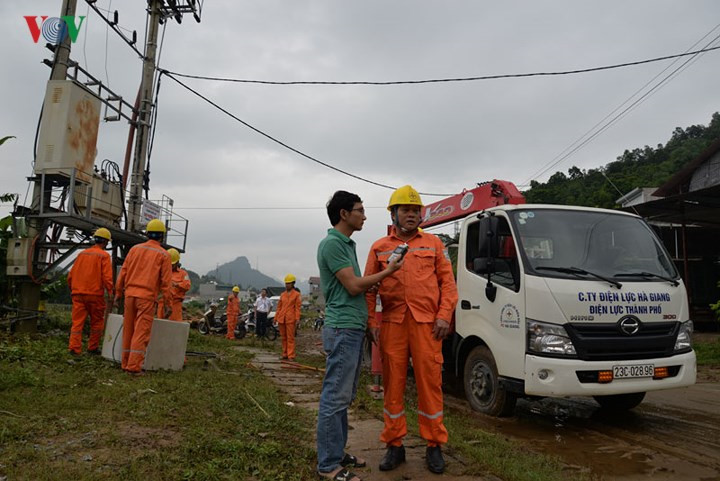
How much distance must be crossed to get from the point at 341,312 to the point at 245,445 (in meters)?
1.17

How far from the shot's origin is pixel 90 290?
7.16m

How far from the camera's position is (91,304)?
727cm

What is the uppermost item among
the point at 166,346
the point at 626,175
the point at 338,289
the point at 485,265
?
the point at 626,175

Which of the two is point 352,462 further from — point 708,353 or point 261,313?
point 261,313

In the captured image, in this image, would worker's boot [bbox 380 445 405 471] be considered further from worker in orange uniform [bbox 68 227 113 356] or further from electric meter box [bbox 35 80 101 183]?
electric meter box [bbox 35 80 101 183]

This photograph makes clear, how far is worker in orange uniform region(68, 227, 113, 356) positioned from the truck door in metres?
5.43

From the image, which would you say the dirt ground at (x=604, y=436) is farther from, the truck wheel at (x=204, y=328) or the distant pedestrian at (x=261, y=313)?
the truck wheel at (x=204, y=328)

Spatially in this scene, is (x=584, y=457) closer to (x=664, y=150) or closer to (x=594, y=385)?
(x=594, y=385)

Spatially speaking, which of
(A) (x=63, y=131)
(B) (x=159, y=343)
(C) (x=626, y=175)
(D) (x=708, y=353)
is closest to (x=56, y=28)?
(A) (x=63, y=131)

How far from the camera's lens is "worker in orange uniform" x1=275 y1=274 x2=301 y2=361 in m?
9.52

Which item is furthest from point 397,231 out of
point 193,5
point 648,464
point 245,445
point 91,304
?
point 193,5

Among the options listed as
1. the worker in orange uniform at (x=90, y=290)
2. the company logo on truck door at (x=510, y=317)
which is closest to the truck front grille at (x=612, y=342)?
the company logo on truck door at (x=510, y=317)

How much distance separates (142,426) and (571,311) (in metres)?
3.64

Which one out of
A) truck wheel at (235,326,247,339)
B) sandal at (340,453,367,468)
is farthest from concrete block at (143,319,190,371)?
truck wheel at (235,326,247,339)
